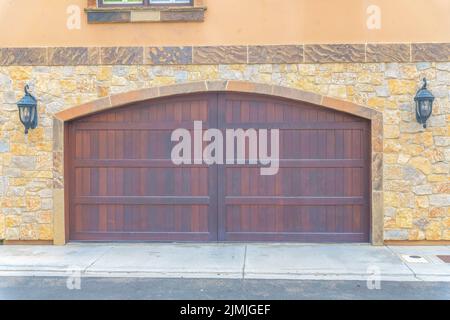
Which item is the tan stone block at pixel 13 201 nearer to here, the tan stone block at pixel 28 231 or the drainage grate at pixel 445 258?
the tan stone block at pixel 28 231

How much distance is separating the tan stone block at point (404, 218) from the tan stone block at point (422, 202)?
0.57ft

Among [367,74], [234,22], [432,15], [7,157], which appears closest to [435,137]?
[367,74]

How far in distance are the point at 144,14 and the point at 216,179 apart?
3031 millimetres

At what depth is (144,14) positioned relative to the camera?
802 centimetres

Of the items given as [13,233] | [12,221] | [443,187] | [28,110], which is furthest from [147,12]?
[443,187]

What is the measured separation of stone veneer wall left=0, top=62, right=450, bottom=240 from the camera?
25.8 feet

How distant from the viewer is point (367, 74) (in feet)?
26.0

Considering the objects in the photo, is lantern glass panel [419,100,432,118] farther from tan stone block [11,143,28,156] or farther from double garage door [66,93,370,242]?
tan stone block [11,143,28,156]

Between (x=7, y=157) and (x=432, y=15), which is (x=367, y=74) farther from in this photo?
(x=7, y=157)

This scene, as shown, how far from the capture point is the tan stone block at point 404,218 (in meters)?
7.90

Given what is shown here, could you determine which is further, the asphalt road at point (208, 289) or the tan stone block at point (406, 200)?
the tan stone block at point (406, 200)

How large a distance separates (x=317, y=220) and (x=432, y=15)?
387cm

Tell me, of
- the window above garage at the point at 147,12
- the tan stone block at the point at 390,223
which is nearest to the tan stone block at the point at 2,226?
the window above garage at the point at 147,12

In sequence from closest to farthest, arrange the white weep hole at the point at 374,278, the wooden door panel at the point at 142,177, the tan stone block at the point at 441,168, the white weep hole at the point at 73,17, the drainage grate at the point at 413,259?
the white weep hole at the point at 374,278
the drainage grate at the point at 413,259
the tan stone block at the point at 441,168
the white weep hole at the point at 73,17
the wooden door panel at the point at 142,177
